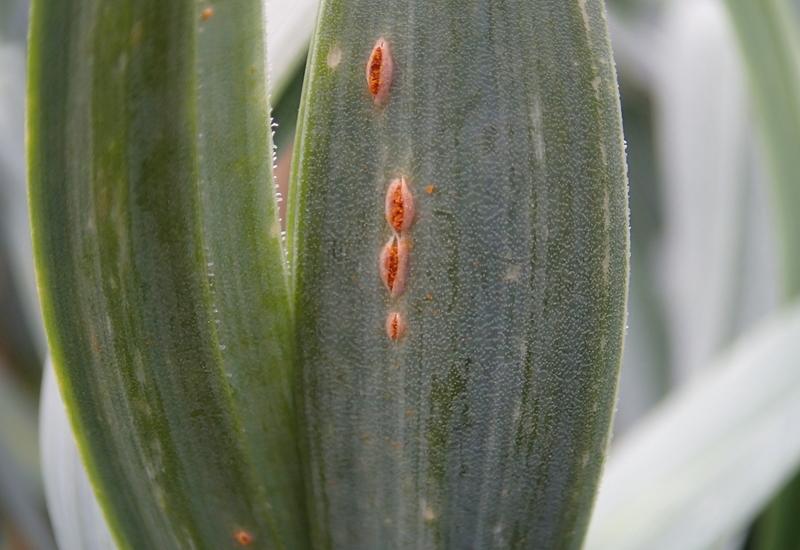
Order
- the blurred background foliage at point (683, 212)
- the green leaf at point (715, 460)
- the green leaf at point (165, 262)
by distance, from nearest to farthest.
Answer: the green leaf at point (165, 262), the green leaf at point (715, 460), the blurred background foliage at point (683, 212)

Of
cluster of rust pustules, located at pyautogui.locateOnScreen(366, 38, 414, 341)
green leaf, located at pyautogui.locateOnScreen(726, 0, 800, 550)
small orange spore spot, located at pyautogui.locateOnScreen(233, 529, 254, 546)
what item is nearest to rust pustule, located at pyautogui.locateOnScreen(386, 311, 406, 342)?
cluster of rust pustules, located at pyautogui.locateOnScreen(366, 38, 414, 341)

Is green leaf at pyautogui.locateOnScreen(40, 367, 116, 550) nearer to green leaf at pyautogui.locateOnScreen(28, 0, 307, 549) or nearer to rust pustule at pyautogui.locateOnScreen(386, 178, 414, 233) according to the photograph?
green leaf at pyautogui.locateOnScreen(28, 0, 307, 549)

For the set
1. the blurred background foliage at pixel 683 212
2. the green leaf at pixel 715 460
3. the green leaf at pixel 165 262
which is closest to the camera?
the green leaf at pixel 165 262

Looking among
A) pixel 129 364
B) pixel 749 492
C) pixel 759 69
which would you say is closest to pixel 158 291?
pixel 129 364

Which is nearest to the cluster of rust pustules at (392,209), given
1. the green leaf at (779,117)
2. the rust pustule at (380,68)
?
the rust pustule at (380,68)

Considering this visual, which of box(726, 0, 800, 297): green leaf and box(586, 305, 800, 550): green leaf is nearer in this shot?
box(586, 305, 800, 550): green leaf

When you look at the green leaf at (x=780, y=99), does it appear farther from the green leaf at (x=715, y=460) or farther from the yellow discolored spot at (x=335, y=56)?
the yellow discolored spot at (x=335, y=56)

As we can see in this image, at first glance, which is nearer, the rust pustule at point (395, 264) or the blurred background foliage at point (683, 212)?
the rust pustule at point (395, 264)

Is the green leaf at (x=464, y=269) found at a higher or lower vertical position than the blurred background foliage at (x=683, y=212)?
higher
